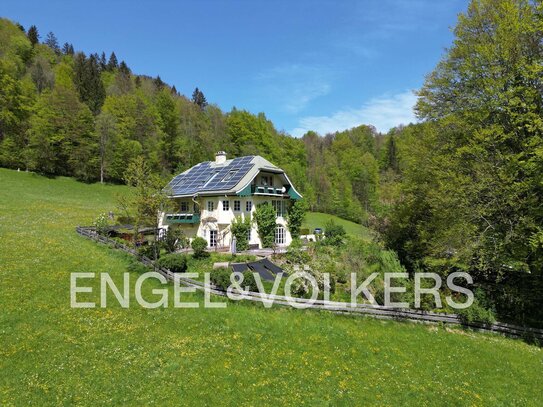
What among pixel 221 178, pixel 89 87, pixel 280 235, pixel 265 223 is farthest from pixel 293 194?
pixel 89 87

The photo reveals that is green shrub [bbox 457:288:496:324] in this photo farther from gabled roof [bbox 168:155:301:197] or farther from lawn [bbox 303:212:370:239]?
lawn [bbox 303:212:370:239]

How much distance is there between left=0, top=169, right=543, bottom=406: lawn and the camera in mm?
11453

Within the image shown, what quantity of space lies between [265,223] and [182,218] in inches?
365

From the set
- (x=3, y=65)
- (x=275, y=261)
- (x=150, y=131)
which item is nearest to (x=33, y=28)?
(x=3, y=65)

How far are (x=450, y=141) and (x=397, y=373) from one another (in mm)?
16323

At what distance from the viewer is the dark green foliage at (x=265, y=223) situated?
35094 millimetres

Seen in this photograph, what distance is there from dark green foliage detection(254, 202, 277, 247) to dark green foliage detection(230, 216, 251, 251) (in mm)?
1548

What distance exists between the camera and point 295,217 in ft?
128

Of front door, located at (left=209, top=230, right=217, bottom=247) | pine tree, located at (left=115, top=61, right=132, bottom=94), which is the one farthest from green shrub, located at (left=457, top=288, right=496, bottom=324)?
pine tree, located at (left=115, top=61, right=132, bottom=94)

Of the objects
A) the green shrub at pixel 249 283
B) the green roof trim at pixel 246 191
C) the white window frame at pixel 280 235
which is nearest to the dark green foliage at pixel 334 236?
the white window frame at pixel 280 235

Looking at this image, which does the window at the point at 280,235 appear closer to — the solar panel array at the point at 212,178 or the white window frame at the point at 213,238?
the white window frame at the point at 213,238

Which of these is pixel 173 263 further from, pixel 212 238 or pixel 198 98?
pixel 198 98

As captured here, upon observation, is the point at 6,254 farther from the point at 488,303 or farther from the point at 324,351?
the point at 488,303

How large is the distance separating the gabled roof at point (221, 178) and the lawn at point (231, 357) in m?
16.0
